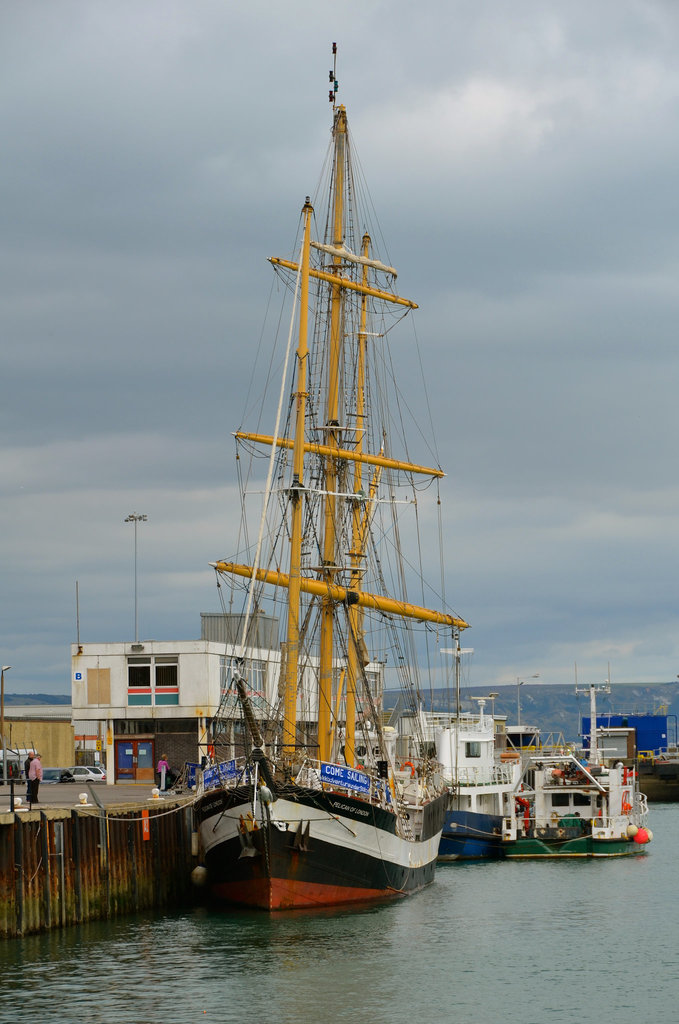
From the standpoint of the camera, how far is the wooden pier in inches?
1437

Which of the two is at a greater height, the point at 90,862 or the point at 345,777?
the point at 345,777

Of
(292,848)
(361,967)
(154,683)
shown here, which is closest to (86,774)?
(154,683)

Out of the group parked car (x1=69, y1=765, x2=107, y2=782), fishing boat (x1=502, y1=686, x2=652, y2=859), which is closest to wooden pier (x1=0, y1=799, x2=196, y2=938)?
fishing boat (x1=502, y1=686, x2=652, y2=859)

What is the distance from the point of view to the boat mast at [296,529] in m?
48.5

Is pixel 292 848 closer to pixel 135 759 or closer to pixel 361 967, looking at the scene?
pixel 361 967

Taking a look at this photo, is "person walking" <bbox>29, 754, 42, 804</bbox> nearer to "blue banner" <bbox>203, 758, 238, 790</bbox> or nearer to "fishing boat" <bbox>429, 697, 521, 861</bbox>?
"blue banner" <bbox>203, 758, 238, 790</bbox>

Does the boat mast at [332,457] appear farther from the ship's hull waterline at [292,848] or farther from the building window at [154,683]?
the building window at [154,683]

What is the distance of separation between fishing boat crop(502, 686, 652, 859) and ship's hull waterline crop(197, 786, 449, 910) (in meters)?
22.8

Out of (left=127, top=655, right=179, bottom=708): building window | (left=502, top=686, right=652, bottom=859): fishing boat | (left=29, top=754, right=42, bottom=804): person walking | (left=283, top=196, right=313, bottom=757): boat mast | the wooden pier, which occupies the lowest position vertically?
(left=502, top=686, right=652, bottom=859): fishing boat

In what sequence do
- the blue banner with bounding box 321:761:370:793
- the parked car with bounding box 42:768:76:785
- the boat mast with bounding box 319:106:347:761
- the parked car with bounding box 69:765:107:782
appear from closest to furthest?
the blue banner with bounding box 321:761:370:793
the boat mast with bounding box 319:106:347:761
the parked car with bounding box 42:768:76:785
the parked car with bounding box 69:765:107:782

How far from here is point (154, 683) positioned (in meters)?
84.8

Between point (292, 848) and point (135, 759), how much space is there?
142 feet

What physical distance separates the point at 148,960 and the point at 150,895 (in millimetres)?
7561

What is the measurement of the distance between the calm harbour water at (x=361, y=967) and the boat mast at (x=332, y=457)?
7.76 meters
